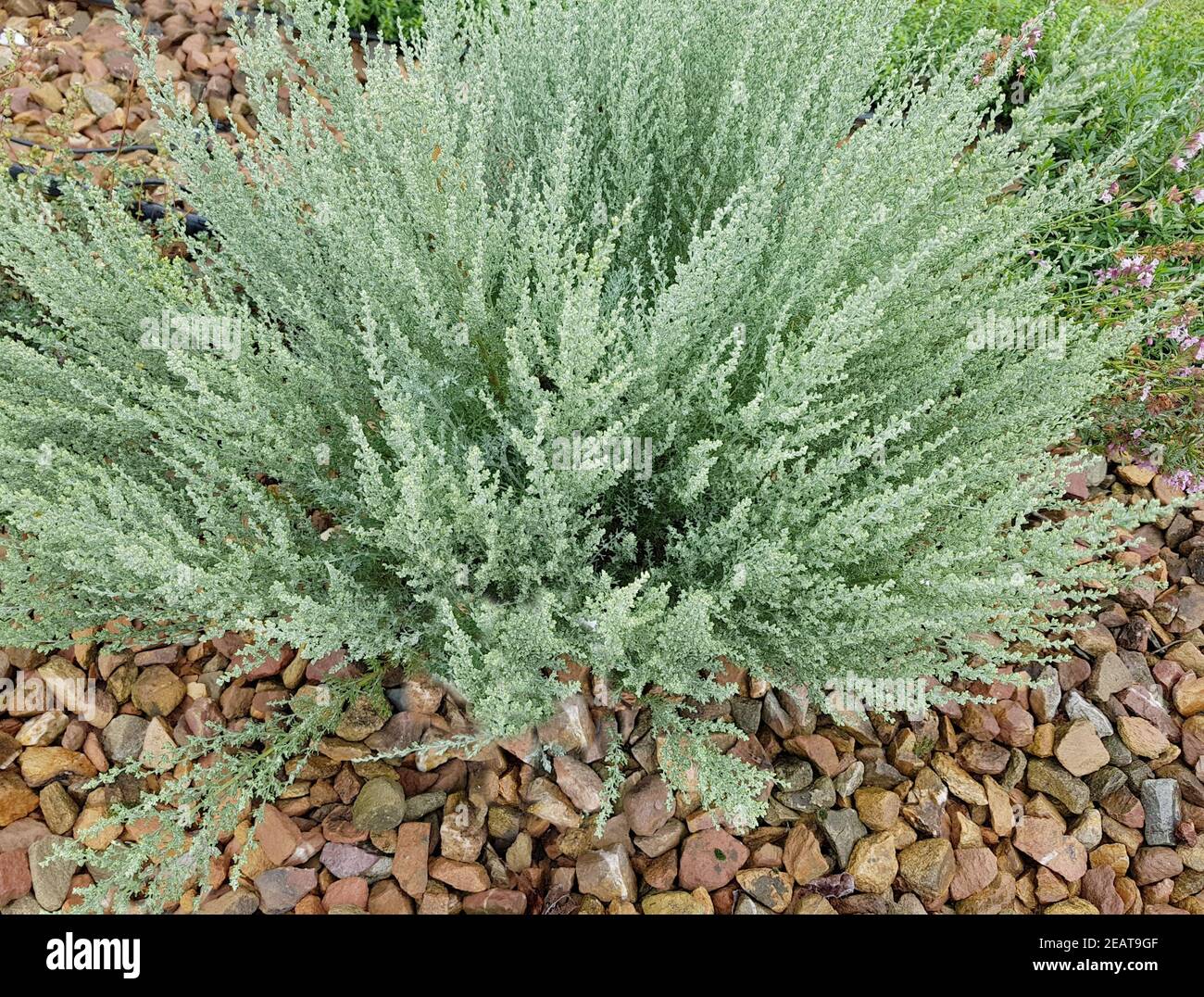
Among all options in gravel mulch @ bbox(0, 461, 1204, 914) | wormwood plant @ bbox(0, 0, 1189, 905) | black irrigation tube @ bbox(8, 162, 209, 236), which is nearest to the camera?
wormwood plant @ bbox(0, 0, 1189, 905)

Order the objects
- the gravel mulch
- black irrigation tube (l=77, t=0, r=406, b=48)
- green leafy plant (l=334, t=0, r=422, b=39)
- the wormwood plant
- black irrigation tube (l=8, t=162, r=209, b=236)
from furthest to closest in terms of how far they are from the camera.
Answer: green leafy plant (l=334, t=0, r=422, b=39) < black irrigation tube (l=77, t=0, r=406, b=48) < black irrigation tube (l=8, t=162, r=209, b=236) < the gravel mulch < the wormwood plant

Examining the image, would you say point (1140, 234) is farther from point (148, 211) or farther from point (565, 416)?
point (148, 211)

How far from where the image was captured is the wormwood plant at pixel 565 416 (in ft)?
5.89

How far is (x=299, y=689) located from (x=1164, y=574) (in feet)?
9.12

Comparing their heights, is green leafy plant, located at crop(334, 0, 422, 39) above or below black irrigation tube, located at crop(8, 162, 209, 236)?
above

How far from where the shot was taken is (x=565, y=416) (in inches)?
73.2

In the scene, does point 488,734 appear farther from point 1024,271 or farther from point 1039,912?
point 1024,271

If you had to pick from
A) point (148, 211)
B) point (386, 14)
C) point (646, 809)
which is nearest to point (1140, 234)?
point (646, 809)

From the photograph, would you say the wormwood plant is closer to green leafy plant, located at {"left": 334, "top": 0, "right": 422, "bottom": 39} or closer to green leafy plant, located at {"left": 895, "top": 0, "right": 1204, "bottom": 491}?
green leafy plant, located at {"left": 895, "top": 0, "right": 1204, "bottom": 491}

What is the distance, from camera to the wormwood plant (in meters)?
1.79

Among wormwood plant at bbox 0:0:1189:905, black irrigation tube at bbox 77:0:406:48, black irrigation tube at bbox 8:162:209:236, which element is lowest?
wormwood plant at bbox 0:0:1189:905

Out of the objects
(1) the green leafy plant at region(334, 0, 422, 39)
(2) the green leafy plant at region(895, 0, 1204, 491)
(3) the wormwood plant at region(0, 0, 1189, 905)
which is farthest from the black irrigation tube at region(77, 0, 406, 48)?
(2) the green leafy plant at region(895, 0, 1204, 491)

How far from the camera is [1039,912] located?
2.20 meters

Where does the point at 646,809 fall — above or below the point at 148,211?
below
